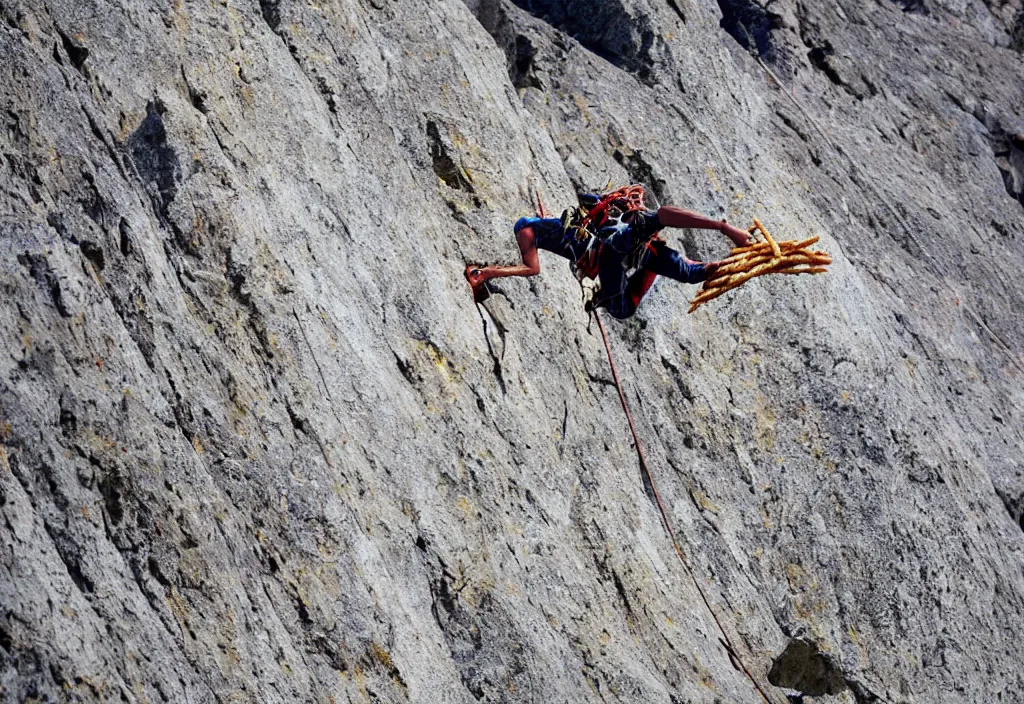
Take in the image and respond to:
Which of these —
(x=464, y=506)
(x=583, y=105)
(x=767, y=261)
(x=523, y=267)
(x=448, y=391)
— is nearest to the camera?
(x=464, y=506)

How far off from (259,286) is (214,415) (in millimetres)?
1274

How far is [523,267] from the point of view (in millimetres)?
10945

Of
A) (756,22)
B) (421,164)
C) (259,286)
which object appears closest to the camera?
(259,286)

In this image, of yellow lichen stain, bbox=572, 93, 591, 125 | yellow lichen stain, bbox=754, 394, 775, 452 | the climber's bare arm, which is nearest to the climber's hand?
the climber's bare arm

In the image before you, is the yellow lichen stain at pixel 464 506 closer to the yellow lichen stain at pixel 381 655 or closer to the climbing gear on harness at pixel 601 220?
the yellow lichen stain at pixel 381 655

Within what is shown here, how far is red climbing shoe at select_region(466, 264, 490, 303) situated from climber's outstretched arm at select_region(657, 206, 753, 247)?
1710 mm

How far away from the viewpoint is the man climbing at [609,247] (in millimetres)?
10734

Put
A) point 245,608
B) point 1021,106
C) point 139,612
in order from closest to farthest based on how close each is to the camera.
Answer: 1. point 139,612
2. point 245,608
3. point 1021,106

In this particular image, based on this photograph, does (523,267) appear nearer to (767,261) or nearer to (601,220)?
(601,220)

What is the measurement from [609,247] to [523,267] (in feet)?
2.58

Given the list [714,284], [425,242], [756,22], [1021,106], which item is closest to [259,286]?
[425,242]

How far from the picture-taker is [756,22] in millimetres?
18453

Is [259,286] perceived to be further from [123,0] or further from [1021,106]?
[1021,106]

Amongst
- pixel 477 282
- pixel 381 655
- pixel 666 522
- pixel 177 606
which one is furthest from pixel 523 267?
pixel 177 606
